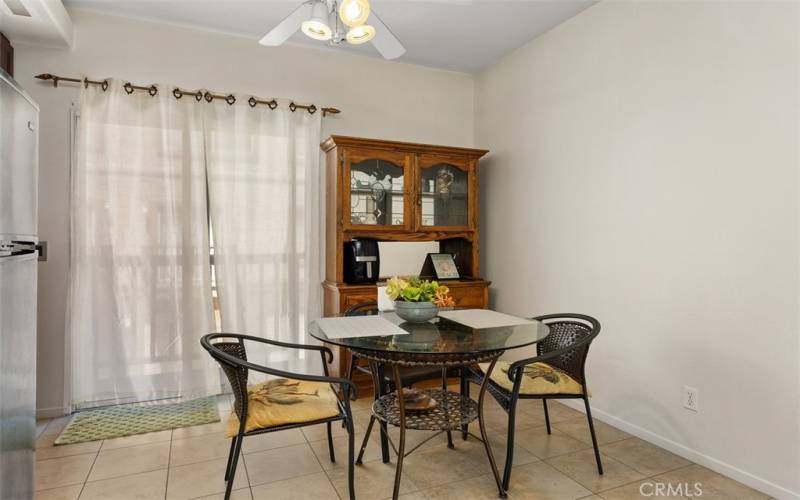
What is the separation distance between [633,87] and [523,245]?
135 centimetres

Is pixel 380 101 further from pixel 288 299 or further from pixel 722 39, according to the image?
pixel 722 39

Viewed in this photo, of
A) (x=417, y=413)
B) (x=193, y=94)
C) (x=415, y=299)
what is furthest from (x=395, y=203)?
(x=417, y=413)

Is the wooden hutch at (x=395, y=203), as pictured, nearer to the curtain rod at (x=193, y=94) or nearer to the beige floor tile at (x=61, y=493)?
the curtain rod at (x=193, y=94)

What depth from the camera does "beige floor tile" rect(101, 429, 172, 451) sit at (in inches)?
102

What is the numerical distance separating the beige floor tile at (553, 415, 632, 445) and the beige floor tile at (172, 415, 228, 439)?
2.07 meters

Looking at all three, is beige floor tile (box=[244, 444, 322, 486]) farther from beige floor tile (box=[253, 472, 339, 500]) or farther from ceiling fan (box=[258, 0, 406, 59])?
ceiling fan (box=[258, 0, 406, 59])

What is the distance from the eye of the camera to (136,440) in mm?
2666

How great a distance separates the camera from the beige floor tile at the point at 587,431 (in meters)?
2.69

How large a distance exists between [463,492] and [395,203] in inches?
83.5

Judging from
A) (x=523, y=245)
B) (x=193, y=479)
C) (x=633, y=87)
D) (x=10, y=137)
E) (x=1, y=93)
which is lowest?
(x=193, y=479)

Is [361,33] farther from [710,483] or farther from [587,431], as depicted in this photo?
[710,483]

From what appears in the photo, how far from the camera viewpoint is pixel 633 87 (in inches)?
108

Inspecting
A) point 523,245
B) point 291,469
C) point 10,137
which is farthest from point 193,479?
point 523,245

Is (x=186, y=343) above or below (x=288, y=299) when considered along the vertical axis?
below
